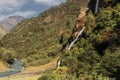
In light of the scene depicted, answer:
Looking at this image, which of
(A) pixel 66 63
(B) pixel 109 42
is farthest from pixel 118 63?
(A) pixel 66 63

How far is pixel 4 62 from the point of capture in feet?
452

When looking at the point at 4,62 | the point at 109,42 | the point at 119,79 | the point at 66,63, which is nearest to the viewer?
the point at 119,79

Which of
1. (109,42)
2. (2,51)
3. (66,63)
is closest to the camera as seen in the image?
(109,42)

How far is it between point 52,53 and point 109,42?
9785 centimetres

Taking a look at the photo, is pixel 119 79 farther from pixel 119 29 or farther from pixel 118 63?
pixel 119 29

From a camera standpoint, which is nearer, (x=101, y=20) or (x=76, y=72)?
Answer: (x=76, y=72)

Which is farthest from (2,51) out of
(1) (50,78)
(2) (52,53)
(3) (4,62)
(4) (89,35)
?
(1) (50,78)

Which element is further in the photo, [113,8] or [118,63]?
[113,8]

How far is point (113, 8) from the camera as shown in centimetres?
6819

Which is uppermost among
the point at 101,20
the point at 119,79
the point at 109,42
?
the point at 101,20

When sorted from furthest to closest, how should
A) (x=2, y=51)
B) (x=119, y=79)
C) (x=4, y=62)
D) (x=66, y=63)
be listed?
1. (x=2, y=51)
2. (x=4, y=62)
3. (x=66, y=63)
4. (x=119, y=79)

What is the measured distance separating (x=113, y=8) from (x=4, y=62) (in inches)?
3020

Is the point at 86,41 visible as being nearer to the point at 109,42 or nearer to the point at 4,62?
the point at 109,42

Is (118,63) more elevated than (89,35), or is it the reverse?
(89,35)
